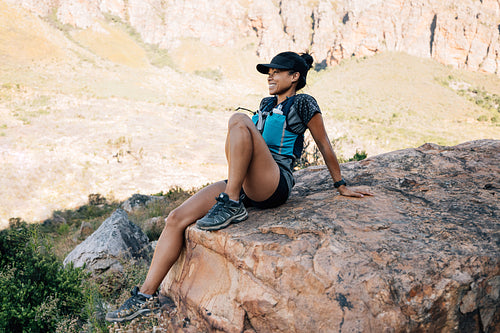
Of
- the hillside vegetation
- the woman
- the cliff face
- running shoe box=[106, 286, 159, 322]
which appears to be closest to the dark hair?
the woman

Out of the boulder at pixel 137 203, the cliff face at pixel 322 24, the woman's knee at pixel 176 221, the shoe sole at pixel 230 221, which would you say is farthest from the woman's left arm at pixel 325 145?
the cliff face at pixel 322 24

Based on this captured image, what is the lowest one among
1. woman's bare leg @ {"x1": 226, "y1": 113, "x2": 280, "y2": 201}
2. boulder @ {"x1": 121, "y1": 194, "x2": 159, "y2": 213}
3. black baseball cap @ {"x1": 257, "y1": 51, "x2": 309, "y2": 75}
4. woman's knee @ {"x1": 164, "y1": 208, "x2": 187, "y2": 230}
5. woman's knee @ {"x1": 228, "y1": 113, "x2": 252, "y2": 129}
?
boulder @ {"x1": 121, "y1": 194, "x2": 159, "y2": 213}

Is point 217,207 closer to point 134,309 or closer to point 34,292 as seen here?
point 134,309

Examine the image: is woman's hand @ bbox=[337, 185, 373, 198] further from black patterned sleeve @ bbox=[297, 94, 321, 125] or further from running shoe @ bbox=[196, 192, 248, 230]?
running shoe @ bbox=[196, 192, 248, 230]

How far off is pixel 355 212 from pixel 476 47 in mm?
82067

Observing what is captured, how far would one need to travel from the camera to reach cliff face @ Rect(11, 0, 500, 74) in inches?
2677

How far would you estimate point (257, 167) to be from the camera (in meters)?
2.65

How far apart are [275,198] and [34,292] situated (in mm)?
2506

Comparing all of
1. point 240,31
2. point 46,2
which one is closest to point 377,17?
point 240,31

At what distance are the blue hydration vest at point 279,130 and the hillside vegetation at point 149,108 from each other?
12.6 metres

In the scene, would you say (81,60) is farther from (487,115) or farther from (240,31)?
(487,115)

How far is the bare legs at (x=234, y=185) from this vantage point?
253cm

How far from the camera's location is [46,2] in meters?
64.5

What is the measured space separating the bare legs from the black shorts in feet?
0.16
